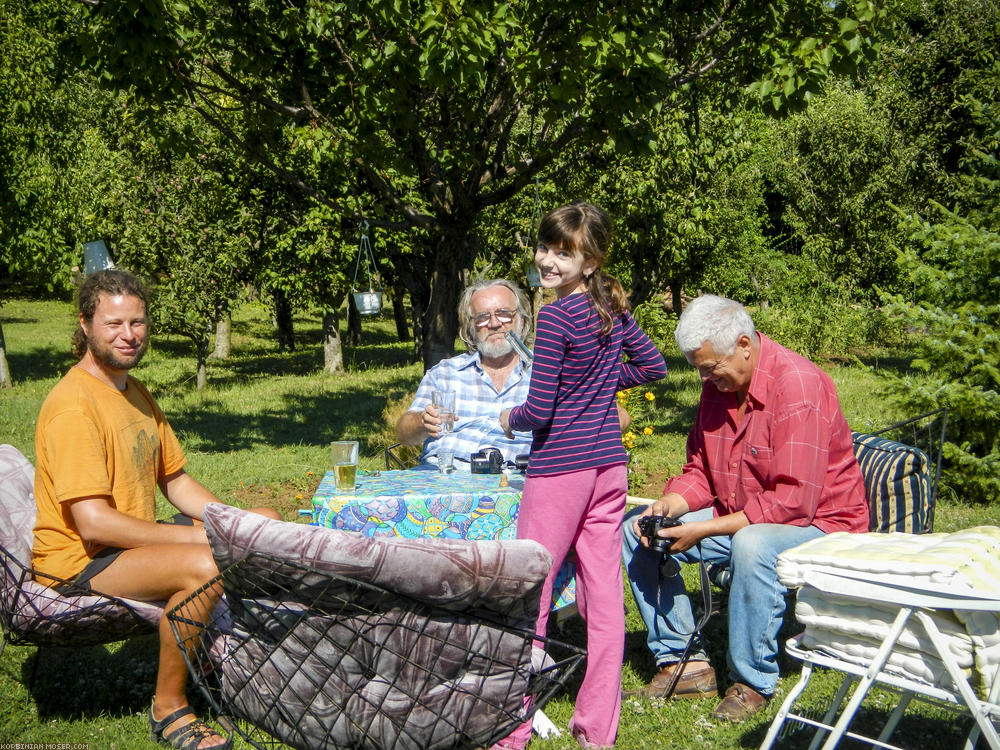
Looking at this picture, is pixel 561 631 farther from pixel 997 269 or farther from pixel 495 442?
pixel 997 269

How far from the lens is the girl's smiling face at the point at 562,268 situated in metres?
3.33

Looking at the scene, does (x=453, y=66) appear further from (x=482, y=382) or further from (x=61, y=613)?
(x=61, y=613)

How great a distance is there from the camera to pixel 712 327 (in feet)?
12.1

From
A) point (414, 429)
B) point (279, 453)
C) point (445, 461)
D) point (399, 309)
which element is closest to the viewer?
point (445, 461)

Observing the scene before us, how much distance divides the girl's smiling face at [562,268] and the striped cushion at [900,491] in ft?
5.91

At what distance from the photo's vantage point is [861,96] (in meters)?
22.2

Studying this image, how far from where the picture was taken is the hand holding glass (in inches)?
168

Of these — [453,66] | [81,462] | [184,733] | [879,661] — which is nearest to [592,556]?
[879,661]

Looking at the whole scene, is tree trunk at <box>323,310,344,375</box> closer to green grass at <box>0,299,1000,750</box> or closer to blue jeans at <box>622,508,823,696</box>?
green grass at <box>0,299,1000,750</box>

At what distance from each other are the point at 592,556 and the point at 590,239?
3.98 ft

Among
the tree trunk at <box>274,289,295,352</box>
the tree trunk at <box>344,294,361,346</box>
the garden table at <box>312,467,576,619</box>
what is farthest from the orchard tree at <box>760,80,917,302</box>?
the garden table at <box>312,467,576,619</box>

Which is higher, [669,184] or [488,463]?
[669,184]

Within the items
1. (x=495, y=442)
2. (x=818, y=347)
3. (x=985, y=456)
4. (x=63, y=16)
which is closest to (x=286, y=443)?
(x=63, y=16)

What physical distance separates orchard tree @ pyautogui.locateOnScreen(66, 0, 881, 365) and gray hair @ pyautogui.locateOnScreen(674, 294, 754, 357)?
8.95 feet
